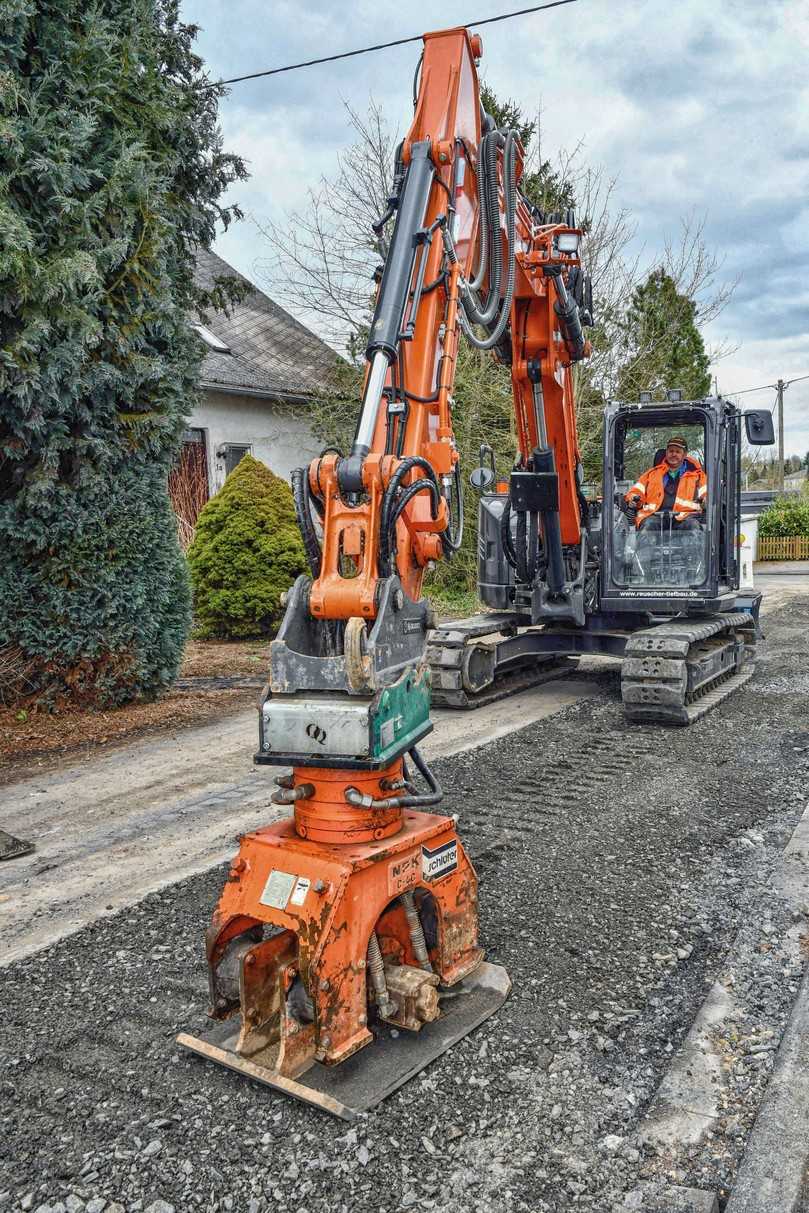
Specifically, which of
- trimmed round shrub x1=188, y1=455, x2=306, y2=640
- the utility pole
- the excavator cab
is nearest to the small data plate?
the excavator cab

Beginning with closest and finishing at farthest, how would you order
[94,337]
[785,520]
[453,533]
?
[453,533] → [94,337] → [785,520]

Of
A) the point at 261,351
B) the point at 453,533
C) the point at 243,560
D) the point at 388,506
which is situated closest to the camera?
the point at 388,506

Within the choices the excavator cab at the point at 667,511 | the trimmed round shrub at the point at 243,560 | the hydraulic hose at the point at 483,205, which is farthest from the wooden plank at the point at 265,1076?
the trimmed round shrub at the point at 243,560

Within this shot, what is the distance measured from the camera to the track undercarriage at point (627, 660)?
7.79 m

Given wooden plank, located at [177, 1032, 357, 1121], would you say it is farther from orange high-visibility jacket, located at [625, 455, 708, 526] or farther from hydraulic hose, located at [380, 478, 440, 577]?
orange high-visibility jacket, located at [625, 455, 708, 526]

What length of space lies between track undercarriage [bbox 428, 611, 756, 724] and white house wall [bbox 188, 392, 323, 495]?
8660mm

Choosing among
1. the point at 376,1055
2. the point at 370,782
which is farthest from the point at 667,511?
the point at 376,1055

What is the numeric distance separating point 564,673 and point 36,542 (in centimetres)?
527

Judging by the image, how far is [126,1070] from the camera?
10.4 feet

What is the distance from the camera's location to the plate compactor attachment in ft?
9.84

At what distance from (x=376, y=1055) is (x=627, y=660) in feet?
17.2

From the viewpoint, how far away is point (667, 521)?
868 cm

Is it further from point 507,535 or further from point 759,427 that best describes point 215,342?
point 759,427

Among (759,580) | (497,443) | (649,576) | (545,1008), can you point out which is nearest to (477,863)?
(545,1008)
